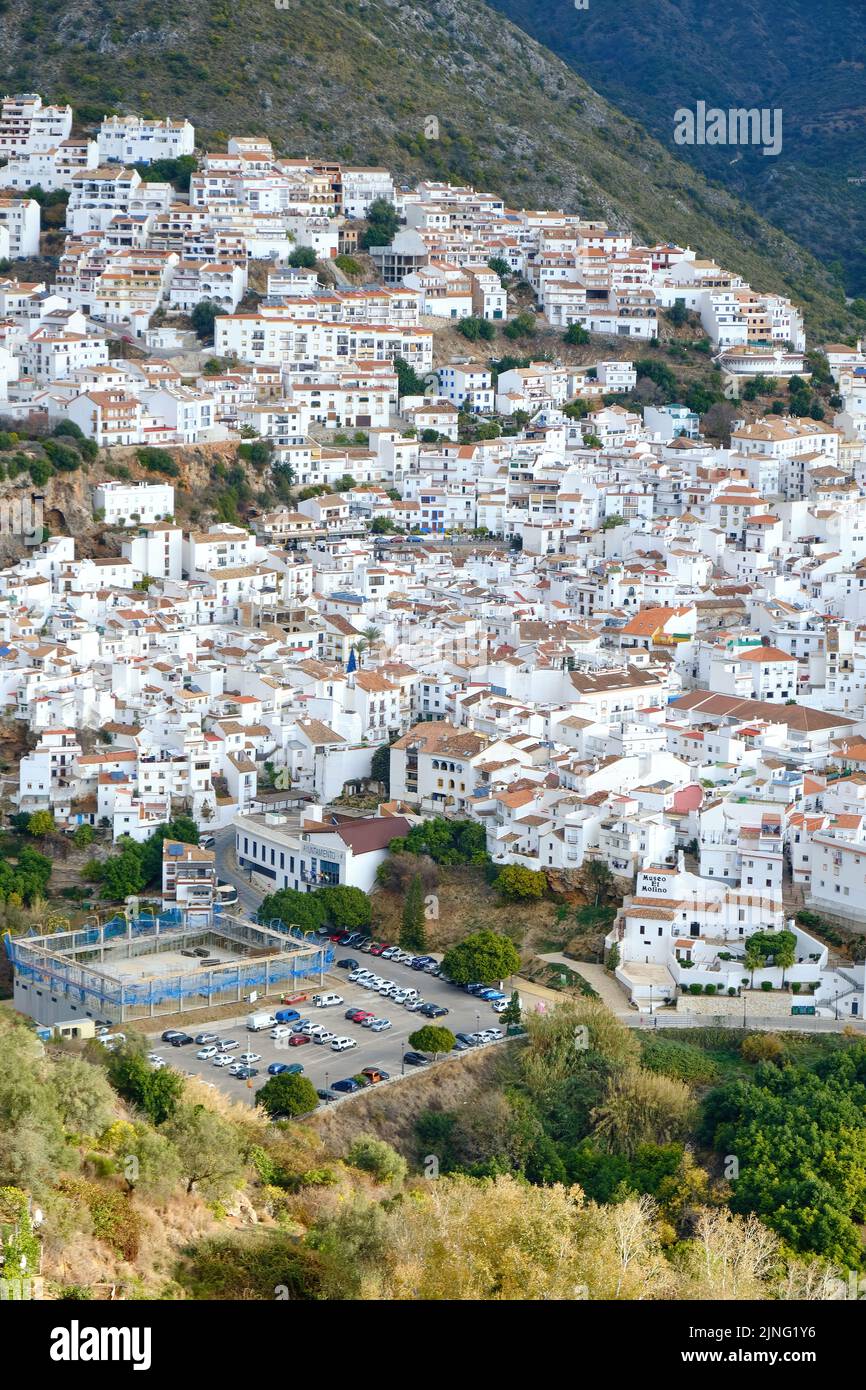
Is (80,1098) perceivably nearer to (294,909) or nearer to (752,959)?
(294,909)

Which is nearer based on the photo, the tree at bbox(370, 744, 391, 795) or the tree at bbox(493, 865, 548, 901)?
the tree at bbox(493, 865, 548, 901)

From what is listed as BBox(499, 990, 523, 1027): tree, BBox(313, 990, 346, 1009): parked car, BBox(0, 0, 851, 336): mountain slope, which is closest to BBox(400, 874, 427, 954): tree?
BBox(313, 990, 346, 1009): parked car

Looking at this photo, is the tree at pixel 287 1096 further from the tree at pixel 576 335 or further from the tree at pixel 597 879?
the tree at pixel 576 335

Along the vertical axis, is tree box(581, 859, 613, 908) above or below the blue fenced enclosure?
above

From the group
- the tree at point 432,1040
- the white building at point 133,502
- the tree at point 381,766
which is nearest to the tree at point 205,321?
the white building at point 133,502

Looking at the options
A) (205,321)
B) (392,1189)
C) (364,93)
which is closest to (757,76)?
(364,93)

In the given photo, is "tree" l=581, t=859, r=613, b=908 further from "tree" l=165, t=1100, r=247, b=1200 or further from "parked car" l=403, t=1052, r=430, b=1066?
"tree" l=165, t=1100, r=247, b=1200
